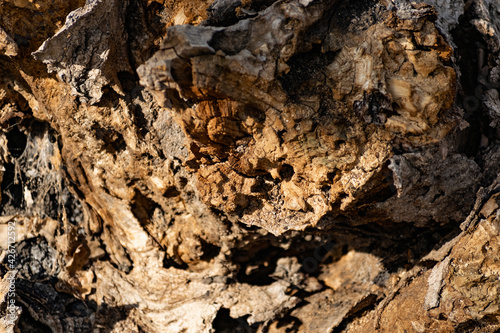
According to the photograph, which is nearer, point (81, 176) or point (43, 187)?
point (81, 176)

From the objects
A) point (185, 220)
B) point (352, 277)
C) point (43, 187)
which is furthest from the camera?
point (43, 187)

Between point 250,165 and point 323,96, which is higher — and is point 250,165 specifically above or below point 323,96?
below

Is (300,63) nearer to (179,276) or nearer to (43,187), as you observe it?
(179,276)

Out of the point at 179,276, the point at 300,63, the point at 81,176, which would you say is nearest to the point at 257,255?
the point at 179,276

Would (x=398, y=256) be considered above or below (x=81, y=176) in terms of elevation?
below

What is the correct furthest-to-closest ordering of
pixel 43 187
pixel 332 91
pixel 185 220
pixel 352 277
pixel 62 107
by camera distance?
1. pixel 43 187
2. pixel 352 277
3. pixel 185 220
4. pixel 62 107
5. pixel 332 91

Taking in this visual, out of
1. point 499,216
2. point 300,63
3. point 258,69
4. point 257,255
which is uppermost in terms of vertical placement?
point 300,63
